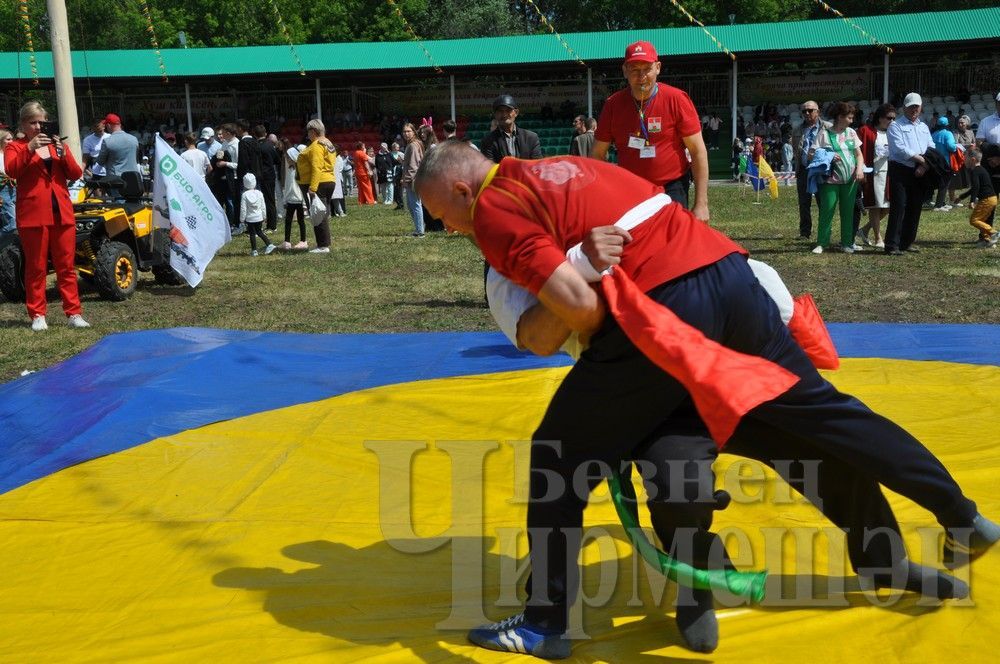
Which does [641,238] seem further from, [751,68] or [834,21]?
[751,68]

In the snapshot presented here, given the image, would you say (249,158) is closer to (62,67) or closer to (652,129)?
(62,67)

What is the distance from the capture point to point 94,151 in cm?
1673

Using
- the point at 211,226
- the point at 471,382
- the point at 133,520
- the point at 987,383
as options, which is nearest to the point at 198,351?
the point at 471,382

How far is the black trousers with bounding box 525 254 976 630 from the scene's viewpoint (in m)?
2.70

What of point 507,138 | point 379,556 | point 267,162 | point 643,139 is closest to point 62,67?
point 267,162

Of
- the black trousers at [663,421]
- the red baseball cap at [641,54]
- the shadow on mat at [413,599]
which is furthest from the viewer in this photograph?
the red baseball cap at [641,54]

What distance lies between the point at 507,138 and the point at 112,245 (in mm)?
4408

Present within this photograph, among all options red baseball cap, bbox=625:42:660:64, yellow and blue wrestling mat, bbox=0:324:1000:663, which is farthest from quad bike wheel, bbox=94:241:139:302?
red baseball cap, bbox=625:42:660:64

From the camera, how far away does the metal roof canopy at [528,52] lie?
99.4ft

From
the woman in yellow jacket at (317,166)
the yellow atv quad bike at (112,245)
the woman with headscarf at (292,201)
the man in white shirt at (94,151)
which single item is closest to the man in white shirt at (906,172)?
the woman in yellow jacket at (317,166)

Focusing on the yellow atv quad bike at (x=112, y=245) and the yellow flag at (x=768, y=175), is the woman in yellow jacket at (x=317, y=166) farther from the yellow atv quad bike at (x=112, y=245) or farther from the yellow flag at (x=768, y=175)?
the yellow flag at (x=768, y=175)

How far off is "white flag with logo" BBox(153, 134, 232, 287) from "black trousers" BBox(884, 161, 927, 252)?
7.57 m

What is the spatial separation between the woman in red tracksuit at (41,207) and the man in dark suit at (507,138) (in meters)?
3.42

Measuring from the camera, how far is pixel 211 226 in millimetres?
10672
